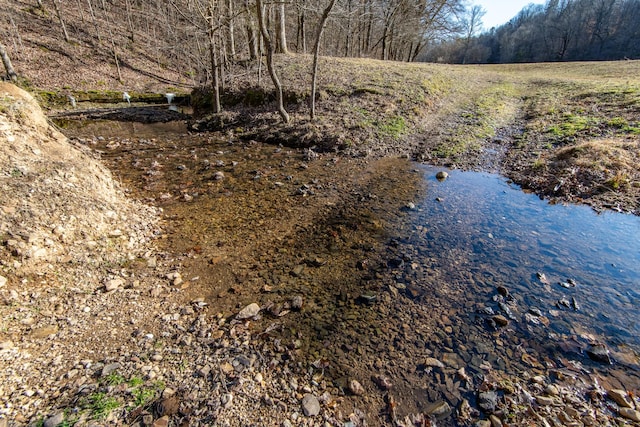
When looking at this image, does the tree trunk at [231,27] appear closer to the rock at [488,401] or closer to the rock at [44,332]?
the rock at [44,332]

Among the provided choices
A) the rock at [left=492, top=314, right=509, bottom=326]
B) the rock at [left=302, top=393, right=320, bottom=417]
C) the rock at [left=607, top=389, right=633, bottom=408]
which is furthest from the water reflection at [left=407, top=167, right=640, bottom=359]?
the rock at [left=302, top=393, right=320, bottom=417]

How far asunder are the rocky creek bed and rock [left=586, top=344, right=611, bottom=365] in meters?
0.02

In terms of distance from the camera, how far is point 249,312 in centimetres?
393

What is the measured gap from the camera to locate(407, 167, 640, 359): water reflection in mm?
4133

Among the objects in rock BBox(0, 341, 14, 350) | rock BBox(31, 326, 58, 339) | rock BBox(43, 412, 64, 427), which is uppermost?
rock BBox(0, 341, 14, 350)

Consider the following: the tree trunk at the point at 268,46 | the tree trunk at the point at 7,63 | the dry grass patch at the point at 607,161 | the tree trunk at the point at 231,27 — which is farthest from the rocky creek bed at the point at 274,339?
the tree trunk at the point at 7,63

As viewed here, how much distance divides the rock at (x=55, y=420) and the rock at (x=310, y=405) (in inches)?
82.5

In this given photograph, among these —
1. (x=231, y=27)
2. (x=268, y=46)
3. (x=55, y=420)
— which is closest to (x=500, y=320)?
(x=55, y=420)

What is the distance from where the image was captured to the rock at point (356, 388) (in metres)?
3.06

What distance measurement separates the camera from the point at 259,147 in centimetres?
1171

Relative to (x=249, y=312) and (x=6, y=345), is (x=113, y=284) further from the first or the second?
(x=249, y=312)

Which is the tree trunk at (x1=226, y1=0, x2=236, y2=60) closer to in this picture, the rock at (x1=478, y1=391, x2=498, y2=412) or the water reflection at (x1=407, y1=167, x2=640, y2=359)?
the water reflection at (x1=407, y1=167, x2=640, y2=359)

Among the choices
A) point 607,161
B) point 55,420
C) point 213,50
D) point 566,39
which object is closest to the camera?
point 55,420

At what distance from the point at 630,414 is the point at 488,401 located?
136 cm
